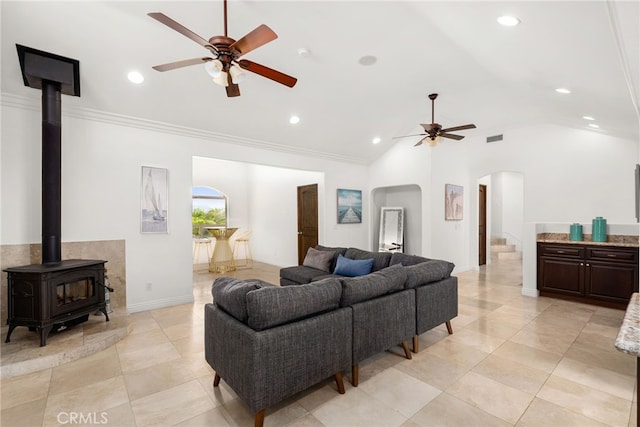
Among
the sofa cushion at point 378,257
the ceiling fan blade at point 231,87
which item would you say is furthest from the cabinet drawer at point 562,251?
the ceiling fan blade at point 231,87

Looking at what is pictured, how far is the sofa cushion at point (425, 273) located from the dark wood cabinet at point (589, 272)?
2805 millimetres

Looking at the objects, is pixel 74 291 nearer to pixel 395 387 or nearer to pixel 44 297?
pixel 44 297

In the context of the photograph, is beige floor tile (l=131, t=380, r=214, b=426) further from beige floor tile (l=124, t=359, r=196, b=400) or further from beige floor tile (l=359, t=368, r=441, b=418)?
beige floor tile (l=359, t=368, r=441, b=418)

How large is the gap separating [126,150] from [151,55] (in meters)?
1.52

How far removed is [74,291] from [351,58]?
4.31 metres

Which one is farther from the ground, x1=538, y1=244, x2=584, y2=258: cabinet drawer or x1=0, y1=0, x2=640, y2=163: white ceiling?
x1=0, y1=0, x2=640, y2=163: white ceiling

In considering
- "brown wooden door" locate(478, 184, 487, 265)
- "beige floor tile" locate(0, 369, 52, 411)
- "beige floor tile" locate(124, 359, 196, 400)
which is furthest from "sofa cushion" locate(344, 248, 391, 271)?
"brown wooden door" locate(478, 184, 487, 265)

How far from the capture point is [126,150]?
14.2ft

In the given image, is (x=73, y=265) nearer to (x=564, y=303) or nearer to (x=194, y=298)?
(x=194, y=298)

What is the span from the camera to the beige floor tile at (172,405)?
213 cm

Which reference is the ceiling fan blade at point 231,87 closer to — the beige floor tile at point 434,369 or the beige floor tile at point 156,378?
the beige floor tile at point 156,378

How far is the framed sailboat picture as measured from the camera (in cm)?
447

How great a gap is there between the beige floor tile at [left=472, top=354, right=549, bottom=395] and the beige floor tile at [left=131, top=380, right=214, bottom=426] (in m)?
2.39

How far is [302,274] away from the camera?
460 cm
